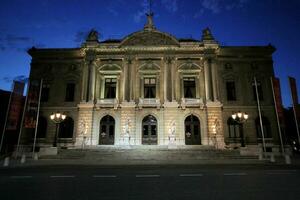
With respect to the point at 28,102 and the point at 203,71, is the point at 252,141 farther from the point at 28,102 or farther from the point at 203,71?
the point at 28,102

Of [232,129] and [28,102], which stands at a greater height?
[28,102]

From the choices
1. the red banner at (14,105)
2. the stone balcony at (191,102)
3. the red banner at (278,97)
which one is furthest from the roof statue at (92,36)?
the red banner at (278,97)

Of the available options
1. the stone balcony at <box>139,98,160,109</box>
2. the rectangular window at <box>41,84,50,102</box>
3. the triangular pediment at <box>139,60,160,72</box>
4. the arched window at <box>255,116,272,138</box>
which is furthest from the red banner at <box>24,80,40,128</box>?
the arched window at <box>255,116,272,138</box>

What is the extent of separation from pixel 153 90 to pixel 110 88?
17.6ft

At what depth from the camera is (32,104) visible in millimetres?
25125

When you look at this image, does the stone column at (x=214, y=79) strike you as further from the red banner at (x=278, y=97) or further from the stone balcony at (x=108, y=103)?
the stone balcony at (x=108, y=103)

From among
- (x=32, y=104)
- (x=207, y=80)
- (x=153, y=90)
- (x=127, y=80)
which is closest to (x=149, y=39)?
(x=127, y=80)

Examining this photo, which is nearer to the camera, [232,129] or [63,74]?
[232,129]

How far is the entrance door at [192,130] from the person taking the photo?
2425 centimetres

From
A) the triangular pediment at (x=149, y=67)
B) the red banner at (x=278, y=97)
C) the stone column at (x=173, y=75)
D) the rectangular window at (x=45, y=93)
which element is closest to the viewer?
the red banner at (x=278, y=97)

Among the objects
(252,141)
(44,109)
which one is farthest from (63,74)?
(252,141)

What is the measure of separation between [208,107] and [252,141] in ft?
21.2

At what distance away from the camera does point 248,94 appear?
26062 mm

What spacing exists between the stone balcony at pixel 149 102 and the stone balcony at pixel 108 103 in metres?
2.79
